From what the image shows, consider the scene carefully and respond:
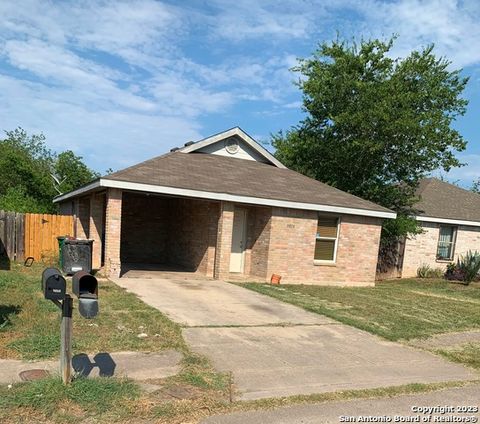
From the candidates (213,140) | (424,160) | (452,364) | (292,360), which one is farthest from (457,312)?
(213,140)

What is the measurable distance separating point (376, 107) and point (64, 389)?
54.6 feet

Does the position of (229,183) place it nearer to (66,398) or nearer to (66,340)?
(66,340)

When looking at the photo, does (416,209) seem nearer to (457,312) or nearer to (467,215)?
(467,215)

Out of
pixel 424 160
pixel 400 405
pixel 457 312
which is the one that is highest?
pixel 424 160

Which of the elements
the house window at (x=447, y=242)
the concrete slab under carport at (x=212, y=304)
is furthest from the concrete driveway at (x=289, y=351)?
the house window at (x=447, y=242)

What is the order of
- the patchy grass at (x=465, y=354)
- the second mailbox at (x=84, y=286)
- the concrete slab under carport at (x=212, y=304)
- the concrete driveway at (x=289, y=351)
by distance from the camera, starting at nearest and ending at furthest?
the second mailbox at (x=84, y=286)
the concrete driveway at (x=289, y=351)
the patchy grass at (x=465, y=354)
the concrete slab under carport at (x=212, y=304)

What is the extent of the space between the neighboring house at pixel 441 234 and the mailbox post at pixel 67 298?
1914cm

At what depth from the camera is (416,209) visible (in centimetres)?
2155

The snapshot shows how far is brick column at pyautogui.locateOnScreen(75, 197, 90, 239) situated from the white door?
17.6 ft

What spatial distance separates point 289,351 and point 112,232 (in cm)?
727

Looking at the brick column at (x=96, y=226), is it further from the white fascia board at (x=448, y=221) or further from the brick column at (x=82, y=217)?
the white fascia board at (x=448, y=221)

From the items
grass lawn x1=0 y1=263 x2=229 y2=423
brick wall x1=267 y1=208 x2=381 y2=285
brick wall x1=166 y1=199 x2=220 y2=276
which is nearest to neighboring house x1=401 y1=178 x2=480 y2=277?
brick wall x1=267 y1=208 x2=381 y2=285

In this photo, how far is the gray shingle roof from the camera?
43.8ft

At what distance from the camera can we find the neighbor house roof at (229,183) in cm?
1284
